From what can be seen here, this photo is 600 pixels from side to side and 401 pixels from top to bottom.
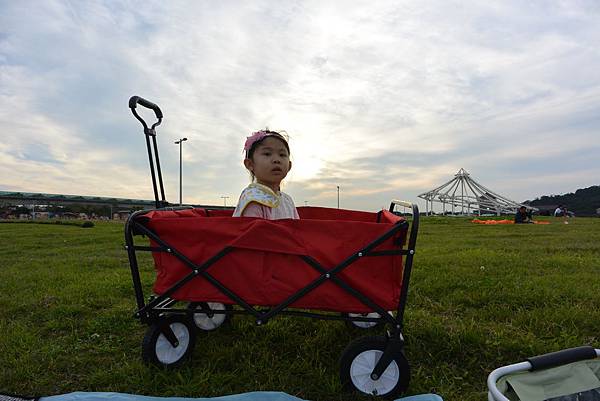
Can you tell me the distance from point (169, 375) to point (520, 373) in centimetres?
201

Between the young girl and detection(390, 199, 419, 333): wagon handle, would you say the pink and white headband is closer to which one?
the young girl

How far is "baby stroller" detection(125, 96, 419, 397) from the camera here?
2221 millimetres

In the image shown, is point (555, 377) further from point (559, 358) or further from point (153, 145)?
point (153, 145)

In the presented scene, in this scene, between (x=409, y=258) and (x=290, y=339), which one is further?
(x=290, y=339)

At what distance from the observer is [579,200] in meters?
74.3

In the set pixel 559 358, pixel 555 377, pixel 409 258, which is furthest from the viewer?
pixel 409 258

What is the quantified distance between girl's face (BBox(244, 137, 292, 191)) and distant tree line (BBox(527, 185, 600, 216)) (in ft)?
232

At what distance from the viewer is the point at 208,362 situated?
2.63m

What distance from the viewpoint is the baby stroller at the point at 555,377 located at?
1.72 metres

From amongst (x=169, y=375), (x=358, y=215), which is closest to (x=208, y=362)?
(x=169, y=375)

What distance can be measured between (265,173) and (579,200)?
89.9 meters

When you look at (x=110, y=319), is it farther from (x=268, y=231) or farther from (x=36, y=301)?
(x=268, y=231)

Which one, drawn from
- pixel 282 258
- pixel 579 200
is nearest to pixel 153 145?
pixel 282 258

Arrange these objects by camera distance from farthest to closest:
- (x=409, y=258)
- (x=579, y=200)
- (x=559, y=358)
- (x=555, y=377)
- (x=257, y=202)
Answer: (x=579, y=200) < (x=257, y=202) < (x=409, y=258) < (x=555, y=377) < (x=559, y=358)
